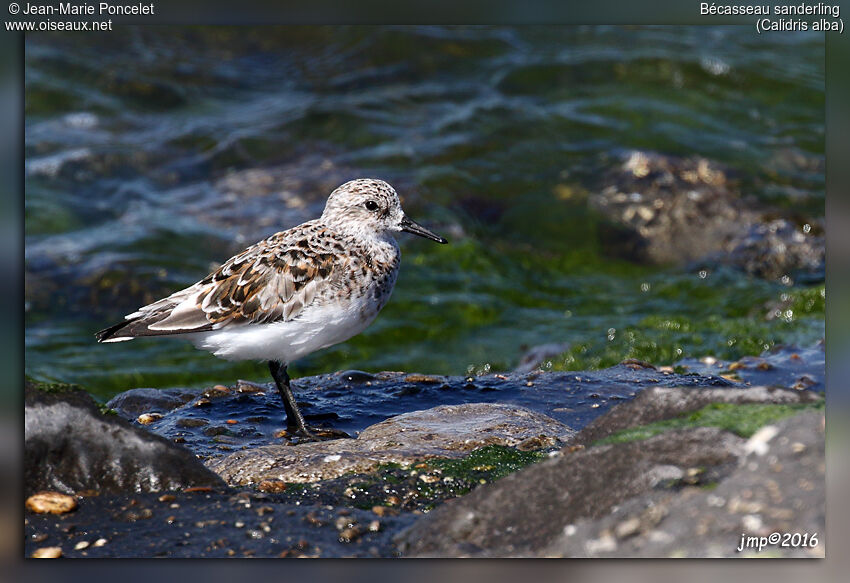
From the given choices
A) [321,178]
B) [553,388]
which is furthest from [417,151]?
[553,388]

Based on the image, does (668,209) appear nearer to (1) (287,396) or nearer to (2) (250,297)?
(1) (287,396)

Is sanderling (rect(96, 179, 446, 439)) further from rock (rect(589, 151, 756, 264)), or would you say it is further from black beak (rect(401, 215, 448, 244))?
rock (rect(589, 151, 756, 264))

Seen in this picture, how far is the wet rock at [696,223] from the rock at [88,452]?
9437 mm

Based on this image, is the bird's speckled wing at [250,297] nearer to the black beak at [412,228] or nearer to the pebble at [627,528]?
the black beak at [412,228]

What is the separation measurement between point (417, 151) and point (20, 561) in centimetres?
1146

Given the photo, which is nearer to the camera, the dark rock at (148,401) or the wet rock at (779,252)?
the dark rock at (148,401)

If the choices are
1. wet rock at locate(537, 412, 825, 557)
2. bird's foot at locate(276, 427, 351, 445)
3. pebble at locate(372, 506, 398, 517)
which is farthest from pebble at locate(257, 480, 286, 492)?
wet rock at locate(537, 412, 825, 557)

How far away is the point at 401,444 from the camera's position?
19.8 ft

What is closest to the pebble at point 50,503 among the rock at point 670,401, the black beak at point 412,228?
the rock at point 670,401

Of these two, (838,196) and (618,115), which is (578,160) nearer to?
(618,115)

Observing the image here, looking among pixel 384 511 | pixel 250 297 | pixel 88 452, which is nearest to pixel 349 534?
pixel 384 511

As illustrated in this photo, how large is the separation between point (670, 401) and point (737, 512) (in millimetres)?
908

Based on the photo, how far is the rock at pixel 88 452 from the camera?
A: 15.9ft

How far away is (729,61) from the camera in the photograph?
16.8 metres
